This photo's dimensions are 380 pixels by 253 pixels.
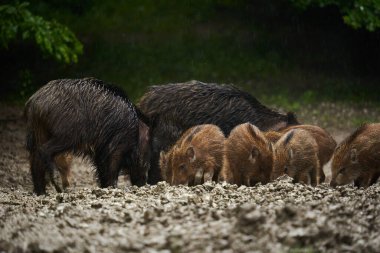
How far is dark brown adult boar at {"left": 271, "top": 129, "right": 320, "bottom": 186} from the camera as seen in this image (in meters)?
8.20

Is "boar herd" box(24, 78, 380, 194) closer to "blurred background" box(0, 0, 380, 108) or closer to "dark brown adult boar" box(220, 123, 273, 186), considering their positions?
"dark brown adult boar" box(220, 123, 273, 186)

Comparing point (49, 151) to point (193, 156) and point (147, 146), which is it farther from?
point (193, 156)

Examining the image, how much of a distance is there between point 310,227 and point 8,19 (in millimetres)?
7967

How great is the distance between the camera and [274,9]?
1908 cm

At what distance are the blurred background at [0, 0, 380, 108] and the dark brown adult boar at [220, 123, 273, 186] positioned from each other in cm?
668

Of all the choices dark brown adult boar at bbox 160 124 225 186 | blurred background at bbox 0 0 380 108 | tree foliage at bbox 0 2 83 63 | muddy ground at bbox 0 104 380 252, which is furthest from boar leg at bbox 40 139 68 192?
blurred background at bbox 0 0 380 108

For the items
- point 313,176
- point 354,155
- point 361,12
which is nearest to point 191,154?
point 313,176

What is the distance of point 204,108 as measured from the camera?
928cm

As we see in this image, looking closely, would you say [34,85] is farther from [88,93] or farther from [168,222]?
[168,222]

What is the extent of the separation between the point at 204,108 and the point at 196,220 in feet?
14.1

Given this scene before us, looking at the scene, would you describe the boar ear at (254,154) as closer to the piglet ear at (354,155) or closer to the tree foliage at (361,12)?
the piglet ear at (354,155)

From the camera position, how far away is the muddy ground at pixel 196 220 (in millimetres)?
4477

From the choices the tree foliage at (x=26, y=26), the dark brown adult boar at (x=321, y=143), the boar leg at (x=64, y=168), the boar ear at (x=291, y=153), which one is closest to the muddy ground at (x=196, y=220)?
the boar ear at (x=291, y=153)

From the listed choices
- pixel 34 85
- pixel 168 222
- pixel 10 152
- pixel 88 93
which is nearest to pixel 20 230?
pixel 168 222
